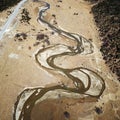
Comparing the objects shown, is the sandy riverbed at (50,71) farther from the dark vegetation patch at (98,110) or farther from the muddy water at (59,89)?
the muddy water at (59,89)

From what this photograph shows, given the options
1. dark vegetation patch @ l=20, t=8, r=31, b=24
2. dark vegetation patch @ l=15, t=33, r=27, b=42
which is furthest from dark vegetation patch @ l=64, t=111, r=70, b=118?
dark vegetation patch @ l=20, t=8, r=31, b=24

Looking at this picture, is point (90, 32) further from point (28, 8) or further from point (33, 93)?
point (33, 93)

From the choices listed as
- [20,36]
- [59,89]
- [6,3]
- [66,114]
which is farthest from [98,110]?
[6,3]

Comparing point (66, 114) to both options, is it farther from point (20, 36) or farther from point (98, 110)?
point (20, 36)

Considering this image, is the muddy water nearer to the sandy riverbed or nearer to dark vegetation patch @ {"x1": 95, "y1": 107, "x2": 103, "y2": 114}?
the sandy riverbed

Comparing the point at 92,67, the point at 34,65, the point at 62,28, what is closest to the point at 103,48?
the point at 92,67
